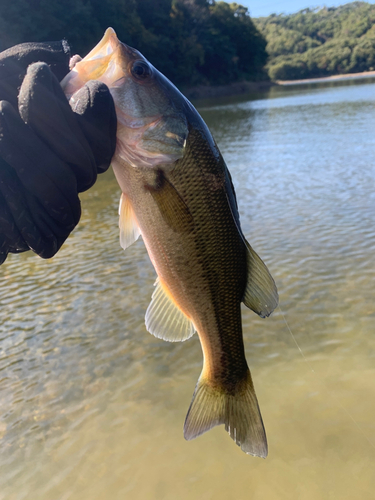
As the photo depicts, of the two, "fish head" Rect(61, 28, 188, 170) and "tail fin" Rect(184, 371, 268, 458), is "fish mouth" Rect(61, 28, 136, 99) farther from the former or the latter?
Result: "tail fin" Rect(184, 371, 268, 458)

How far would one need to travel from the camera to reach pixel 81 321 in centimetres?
512

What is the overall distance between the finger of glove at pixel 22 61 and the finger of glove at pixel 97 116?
0.34 metres

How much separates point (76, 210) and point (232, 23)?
3713 inches

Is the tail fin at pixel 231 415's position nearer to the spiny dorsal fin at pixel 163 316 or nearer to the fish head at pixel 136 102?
the spiny dorsal fin at pixel 163 316

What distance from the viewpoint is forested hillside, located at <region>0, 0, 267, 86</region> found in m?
33.7

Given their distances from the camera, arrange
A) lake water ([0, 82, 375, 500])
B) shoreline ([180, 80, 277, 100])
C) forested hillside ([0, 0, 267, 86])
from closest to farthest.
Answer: lake water ([0, 82, 375, 500]), forested hillside ([0, 0, 267, 86]), shoreline ([180, 80, 277, 100])

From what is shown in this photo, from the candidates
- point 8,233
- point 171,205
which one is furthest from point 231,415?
point 8,233

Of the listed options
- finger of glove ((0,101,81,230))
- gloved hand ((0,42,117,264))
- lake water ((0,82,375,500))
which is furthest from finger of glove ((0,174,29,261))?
lake water ((0,82,375,500))

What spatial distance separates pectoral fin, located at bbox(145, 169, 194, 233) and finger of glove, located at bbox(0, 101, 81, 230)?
390 millimetres

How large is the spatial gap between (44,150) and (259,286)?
1258 millimetres

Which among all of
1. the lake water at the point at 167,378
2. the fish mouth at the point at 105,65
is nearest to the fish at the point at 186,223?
the fish mouth at the point at 105,65

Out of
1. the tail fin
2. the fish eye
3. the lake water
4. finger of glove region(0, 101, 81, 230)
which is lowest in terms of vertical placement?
the lake water

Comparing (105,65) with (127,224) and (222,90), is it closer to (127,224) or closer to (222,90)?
(127,224)

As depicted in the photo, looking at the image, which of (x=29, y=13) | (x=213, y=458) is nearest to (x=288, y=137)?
(x=213, y=458)
